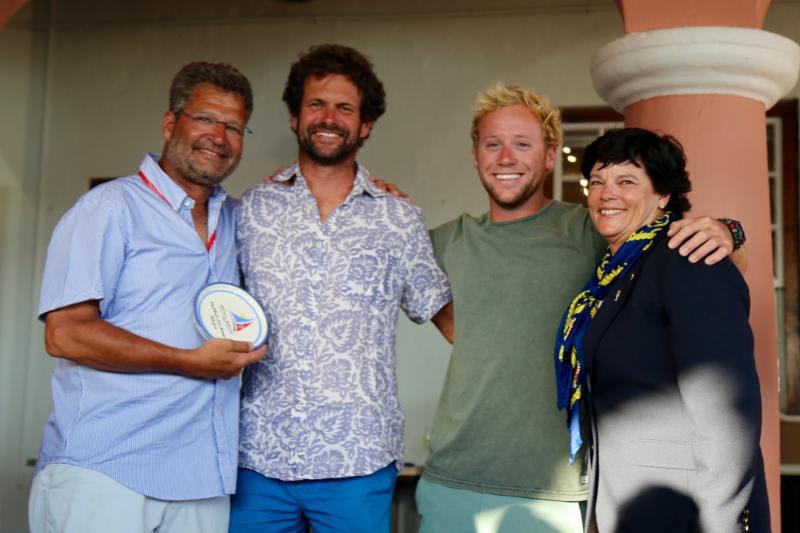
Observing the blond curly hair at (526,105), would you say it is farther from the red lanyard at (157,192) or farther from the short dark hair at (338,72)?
the red lanyard at (157,192)

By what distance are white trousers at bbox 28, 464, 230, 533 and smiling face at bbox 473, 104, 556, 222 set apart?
1.33 m

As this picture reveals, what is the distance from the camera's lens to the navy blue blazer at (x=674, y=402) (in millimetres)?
2092

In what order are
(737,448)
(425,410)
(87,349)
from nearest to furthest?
(737,448), (87,349), (425,410)

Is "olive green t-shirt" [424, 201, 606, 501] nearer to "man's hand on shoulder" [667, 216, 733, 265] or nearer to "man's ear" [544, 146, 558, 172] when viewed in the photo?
"man's ear" [544, 146, 558, 172]

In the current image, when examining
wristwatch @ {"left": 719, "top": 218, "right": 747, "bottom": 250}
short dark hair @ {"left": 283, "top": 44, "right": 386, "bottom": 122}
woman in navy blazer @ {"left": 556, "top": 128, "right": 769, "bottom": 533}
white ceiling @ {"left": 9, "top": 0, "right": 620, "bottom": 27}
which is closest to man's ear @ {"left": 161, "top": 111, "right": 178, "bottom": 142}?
short dark hair @ {"left": 283, "top": 44, "right": 386, "bottom": 122}

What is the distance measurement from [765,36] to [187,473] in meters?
2.11

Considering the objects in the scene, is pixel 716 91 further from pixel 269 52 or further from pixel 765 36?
pixel 269 52

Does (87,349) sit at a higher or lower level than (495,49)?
lower

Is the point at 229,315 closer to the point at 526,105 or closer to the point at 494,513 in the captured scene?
the point at 494,513

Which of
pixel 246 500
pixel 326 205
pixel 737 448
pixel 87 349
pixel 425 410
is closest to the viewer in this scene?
pixel 737 448

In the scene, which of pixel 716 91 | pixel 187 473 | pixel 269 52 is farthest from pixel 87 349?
pixel 269 52

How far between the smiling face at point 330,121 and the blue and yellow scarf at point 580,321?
905 millimetres

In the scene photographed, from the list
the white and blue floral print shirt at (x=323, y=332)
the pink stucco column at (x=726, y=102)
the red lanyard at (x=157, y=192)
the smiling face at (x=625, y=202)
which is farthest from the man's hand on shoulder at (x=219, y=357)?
the pink stucco column at (x=726, y=102)

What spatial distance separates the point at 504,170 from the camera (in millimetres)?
2939
